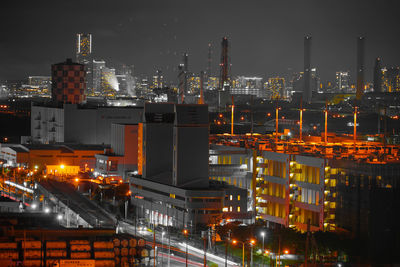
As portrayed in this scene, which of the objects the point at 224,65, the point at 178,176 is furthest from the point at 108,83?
the point at 178,176

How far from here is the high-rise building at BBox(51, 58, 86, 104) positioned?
3578cm

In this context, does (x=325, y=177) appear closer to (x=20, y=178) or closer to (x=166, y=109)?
(x=166, y=109)

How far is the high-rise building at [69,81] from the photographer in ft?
117

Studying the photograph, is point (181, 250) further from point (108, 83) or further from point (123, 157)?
point (108, 83)

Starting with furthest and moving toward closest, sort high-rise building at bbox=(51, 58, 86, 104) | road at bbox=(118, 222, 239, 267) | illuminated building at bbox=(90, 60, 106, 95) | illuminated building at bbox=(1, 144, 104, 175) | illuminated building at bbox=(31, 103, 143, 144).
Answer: illuminated building at bbox=(90, 60, 106, 95)
high-rise building at bbox=(51, 58, 86, 104)
illuminated building at bbox=(31, 103, 143, 144)
illuminated building at bbox=(1, 144, 104, 175)
road at bbox=(118, 222, 239, 267)

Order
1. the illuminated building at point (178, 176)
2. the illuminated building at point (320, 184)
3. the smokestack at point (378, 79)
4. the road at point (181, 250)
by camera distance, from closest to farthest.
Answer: the road at point (181, 250), the illuminated building at point (320, 184), the illuminated building at point (178, 176), the smokestack at point (378, 79)

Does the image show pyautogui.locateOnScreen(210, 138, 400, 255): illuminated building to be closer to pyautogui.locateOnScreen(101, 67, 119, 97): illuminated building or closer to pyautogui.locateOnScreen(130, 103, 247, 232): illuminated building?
pyautogui.locateOnScreen(130, 103, 247, 232): illuminated building

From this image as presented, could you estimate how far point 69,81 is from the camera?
119 ft

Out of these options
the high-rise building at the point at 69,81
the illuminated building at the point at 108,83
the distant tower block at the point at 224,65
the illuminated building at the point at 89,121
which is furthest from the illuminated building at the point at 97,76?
the illuminated building at the point at 89,121

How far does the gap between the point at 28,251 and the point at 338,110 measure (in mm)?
58071

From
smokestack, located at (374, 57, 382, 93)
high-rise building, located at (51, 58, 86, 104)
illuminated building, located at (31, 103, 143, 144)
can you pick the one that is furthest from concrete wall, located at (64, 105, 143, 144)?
smokestack, located at (374, 57, 382, 93)

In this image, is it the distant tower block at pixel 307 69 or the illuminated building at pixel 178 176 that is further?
the distant tower block at pixel 307 69

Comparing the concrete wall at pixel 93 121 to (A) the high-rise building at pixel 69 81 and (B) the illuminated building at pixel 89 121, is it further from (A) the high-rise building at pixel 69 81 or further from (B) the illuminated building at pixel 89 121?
(A) the high-rise building at pixel 69 81

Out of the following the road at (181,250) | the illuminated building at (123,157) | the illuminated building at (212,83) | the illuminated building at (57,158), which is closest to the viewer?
the road at (181,250)
